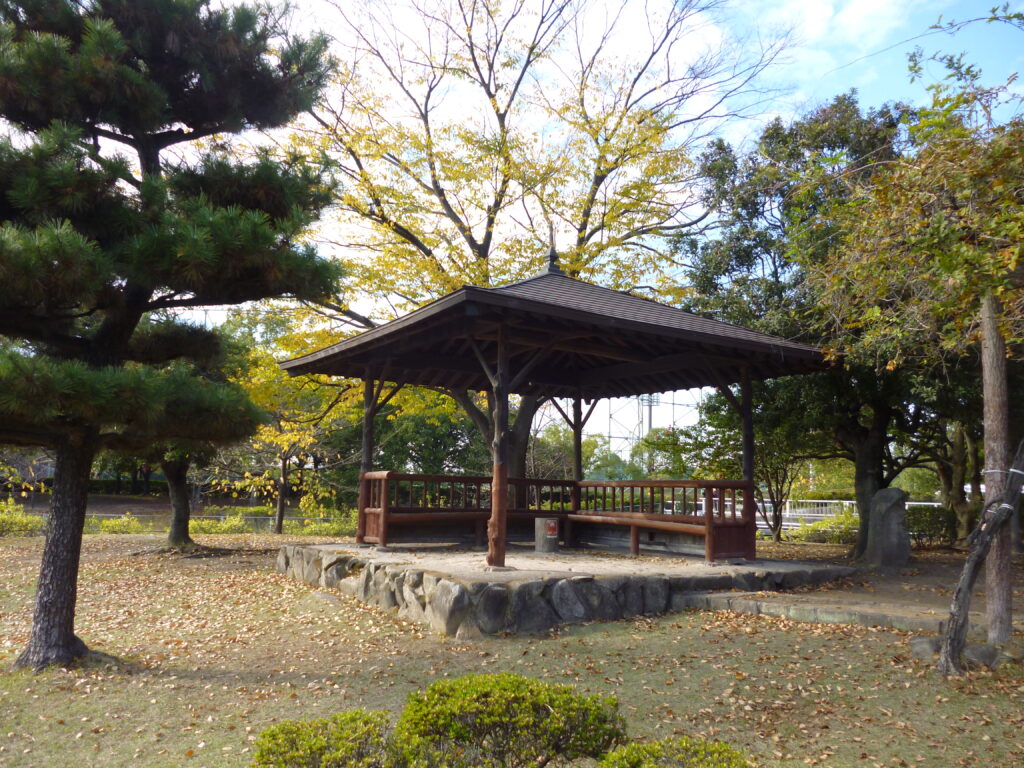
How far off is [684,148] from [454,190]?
4762mm

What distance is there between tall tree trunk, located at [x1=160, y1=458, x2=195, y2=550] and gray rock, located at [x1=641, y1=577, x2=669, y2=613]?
948 cm

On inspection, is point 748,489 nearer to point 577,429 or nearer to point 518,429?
point 577,429

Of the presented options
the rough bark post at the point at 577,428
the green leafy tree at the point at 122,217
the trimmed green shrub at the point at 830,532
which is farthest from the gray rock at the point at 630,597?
the trimmed green shrub at the point at 830,532

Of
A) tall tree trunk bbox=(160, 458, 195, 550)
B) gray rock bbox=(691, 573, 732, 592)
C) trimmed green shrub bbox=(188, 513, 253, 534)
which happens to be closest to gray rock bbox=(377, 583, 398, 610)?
gray rock bbox=(691, 573, 732, 592)

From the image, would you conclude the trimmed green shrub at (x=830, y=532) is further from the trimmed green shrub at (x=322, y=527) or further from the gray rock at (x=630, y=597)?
the trimmed green shrub at (x=322, y=527)

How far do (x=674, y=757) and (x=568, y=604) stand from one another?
439cm

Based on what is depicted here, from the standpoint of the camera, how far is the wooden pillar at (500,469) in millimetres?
7578

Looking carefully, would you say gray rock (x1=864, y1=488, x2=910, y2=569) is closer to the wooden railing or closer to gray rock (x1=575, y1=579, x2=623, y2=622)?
the wooden railing

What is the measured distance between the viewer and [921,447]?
1329 centimetres

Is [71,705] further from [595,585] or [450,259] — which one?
[450,259]

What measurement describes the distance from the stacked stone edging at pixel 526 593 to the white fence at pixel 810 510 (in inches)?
550

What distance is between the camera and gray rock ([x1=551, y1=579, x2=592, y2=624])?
673 centimetres

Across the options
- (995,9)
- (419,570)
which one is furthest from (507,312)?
(995,9)

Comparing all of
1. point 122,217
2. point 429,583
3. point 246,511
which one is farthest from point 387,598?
point 246,511
